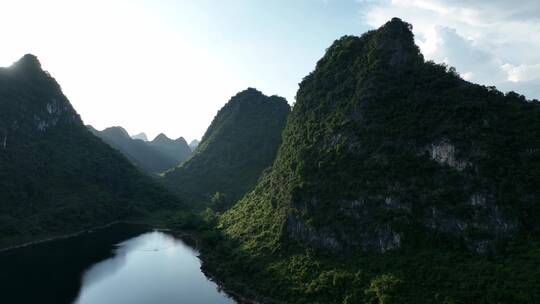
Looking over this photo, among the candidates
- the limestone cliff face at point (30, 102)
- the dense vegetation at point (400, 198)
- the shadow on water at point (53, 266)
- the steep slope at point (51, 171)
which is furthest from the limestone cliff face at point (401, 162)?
the limestone cliff face at point (30, 102)

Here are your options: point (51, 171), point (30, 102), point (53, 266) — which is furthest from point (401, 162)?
point (30, 102)

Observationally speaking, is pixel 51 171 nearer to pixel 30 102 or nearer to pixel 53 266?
pixel 30 102

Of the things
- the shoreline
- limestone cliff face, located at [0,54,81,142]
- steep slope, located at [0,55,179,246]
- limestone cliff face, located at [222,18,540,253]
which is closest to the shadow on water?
the shoreline

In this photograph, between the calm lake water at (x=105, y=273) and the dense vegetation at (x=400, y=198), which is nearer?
the dense vegetation at (x=400, y=198)

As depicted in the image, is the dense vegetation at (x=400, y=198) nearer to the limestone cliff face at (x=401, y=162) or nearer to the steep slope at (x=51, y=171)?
the limestone cliff face at (x=401, y=162)

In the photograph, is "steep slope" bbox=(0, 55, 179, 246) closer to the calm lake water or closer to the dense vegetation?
the calm lake water

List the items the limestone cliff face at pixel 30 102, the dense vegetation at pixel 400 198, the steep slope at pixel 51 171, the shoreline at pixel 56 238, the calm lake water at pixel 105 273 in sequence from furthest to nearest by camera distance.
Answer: the limestone cliff face at pixel 30 102 → the steep slope at pixel 51 171 → the shoreline at pixel 56 238 → the calm lake water at pixel 105 273 → the dense vegetation at pixel 400 198

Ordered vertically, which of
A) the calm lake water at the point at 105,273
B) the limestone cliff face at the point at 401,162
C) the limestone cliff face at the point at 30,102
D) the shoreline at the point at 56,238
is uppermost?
the limestone cliff face at the point at 30,102

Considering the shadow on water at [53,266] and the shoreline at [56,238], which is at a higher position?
the shoreline at [56,238]

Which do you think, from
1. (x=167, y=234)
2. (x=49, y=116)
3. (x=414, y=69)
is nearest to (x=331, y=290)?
(x=414, y=69)
